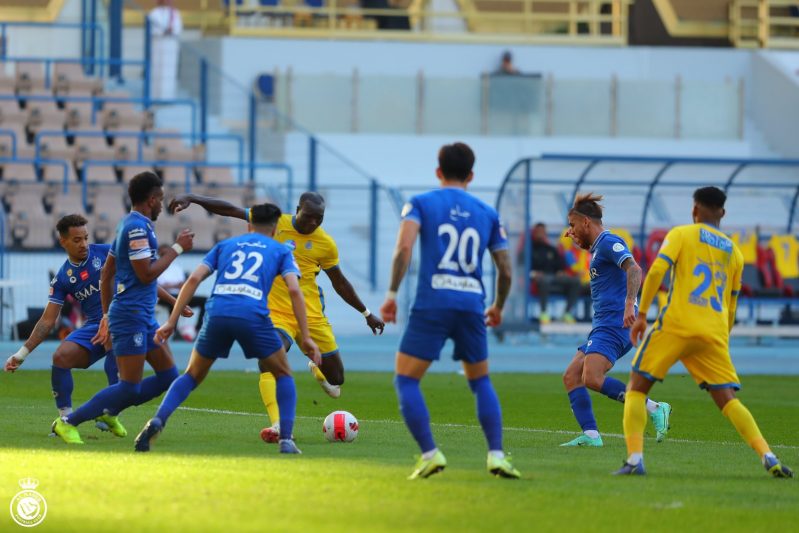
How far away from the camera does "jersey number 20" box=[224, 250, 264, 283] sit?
1005cm

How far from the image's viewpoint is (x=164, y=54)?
3250 cm

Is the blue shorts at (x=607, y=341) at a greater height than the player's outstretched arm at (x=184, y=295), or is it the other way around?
the player's outstretched arm at (x=184, y=295)

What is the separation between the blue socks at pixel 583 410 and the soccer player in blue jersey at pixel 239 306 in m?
2.63

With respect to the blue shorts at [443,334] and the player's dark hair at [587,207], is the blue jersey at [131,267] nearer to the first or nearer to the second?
the blue shorts at [443,334]

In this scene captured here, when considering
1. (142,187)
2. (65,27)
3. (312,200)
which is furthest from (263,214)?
(65,27)

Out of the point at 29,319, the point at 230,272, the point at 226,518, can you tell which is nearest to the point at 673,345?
the point at 230,272

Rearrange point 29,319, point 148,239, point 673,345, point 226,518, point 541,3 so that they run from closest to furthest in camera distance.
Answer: point 226,518 < point 673,345 < point 148,239 < point 29,319 < point 541,3

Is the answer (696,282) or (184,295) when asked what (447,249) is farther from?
(184,295)

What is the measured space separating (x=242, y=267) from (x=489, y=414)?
202cm

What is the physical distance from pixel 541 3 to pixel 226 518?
31481 mm

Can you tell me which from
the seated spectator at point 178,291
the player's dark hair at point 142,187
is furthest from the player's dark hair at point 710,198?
the seated spectator at point 178,291

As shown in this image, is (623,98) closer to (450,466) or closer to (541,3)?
(541,3)

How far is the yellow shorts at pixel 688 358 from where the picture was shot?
954cm

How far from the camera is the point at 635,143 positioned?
35562 mm
